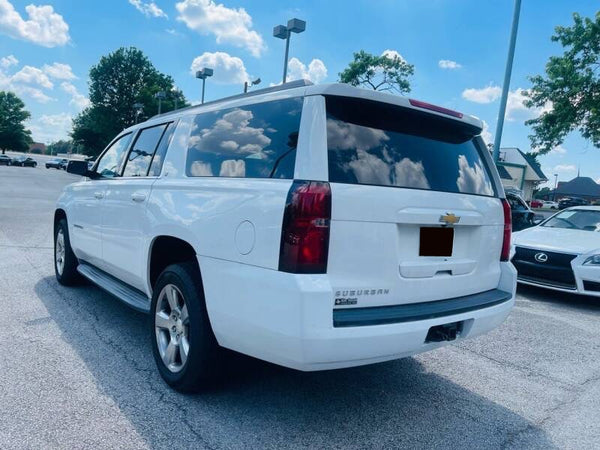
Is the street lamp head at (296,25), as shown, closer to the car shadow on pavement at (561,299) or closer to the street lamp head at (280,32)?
the street lamp head at (280,32)

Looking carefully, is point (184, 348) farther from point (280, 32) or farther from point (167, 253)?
point (280, 32)

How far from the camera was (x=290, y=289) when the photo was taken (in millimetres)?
2152

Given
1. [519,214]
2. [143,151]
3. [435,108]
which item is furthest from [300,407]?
[519,214]

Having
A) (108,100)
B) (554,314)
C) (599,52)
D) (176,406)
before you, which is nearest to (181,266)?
(176,406)

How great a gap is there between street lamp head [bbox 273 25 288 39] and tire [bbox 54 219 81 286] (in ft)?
45.5

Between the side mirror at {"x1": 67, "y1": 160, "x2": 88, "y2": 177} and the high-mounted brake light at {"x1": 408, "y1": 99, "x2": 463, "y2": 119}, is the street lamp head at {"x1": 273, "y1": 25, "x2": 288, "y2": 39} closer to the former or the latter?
the side mirror at {"x1": 67, "y1": 160, "x2": 88, "y2": 177}

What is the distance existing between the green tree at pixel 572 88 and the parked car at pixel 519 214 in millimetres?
6936

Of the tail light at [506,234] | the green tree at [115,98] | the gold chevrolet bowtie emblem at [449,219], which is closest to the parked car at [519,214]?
the tail light at [506,234]

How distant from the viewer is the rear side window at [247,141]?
2.48 m

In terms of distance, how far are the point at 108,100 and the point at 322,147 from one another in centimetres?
6689

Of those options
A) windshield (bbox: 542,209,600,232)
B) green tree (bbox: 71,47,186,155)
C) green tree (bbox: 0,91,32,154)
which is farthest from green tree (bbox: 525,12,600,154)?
green tree (bbox: 0,91,32,154)

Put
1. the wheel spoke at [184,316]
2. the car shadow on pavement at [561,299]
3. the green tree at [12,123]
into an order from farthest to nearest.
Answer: the green tree at [12,123] → the car shadow on pavement at [561,299] → the wheel spoke at [184,316]

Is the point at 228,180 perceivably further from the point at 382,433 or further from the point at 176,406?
the point at 382,433

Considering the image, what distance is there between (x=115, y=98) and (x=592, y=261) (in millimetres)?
65415
